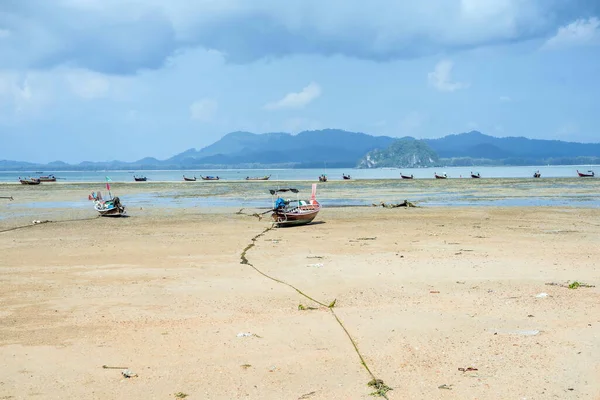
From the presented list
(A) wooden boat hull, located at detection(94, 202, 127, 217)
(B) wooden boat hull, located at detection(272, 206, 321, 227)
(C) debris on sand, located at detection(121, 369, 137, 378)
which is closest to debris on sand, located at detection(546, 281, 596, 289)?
(C) debris on sand, located at detection(121, 369, 137, 378)

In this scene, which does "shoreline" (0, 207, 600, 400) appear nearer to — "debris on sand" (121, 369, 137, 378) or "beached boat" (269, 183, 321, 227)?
"debris on sand" (121, 369, 137, 378)

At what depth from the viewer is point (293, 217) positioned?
31625 mm

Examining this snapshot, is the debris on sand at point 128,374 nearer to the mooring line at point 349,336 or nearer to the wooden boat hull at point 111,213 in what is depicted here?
the mooring line at point 349,336

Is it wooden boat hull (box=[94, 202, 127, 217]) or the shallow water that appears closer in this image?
wooden boat hull (box=[94, 202, 127, 217])

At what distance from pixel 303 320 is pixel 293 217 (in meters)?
20.2

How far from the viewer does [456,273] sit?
53.2ft

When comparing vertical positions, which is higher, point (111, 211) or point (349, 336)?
point (349, 336)

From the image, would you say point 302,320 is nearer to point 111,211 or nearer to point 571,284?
point 571,284

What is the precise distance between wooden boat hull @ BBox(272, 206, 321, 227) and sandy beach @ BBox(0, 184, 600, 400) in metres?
8.16

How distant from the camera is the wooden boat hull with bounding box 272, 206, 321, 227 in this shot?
1240 inches

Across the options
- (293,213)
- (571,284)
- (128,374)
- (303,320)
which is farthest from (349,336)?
(293,213)

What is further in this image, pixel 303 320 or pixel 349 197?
pixel 349 197

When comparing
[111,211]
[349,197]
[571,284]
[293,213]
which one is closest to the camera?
[571,284]

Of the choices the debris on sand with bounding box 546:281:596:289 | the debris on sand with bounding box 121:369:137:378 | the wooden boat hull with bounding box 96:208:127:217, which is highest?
the debris on sand with bounding box 121:369:137:378
